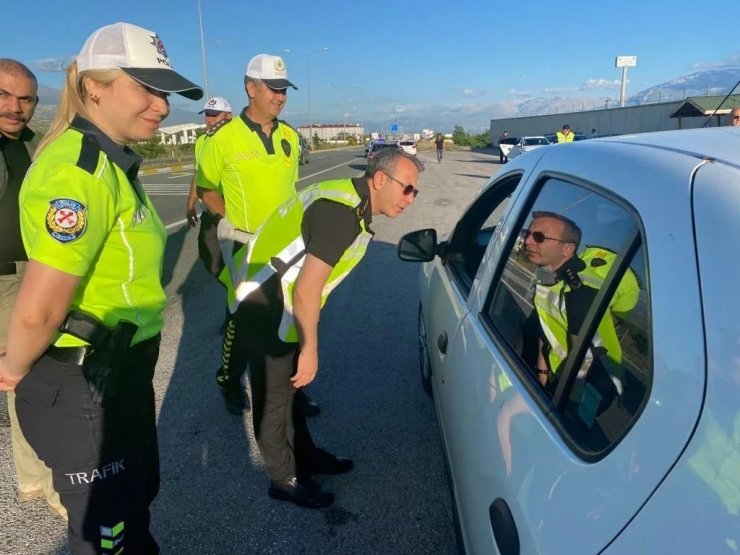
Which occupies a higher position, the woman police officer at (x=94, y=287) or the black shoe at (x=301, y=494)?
the woman police officer at (x=94, y=287)

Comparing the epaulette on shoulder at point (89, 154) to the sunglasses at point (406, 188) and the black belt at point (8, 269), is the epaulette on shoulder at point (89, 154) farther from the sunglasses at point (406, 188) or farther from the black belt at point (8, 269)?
the black belt at point (8, 269)

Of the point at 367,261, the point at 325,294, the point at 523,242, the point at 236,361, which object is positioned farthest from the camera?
the point at 367,261

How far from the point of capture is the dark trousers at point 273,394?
2.34m

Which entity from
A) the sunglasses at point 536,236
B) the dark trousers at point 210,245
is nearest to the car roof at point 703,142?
the sunglasses at point 536,236

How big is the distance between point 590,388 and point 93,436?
1.40 metres

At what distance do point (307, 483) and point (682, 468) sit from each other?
2.11 metres

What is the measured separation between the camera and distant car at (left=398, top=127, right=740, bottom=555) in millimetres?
812

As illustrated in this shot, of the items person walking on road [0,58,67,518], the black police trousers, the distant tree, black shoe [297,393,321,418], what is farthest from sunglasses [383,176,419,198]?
the distant tree

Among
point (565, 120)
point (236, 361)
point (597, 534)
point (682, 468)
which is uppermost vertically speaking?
point (565, 120)

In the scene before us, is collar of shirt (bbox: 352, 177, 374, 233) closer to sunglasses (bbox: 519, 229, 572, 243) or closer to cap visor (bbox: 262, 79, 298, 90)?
sunglasses (bbox: 519, 229, 572, 243)

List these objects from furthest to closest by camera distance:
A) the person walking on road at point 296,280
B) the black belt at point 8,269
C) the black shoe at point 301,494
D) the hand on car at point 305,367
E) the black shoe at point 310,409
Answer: the black shoe at point 310,409, the black shoe at point 301,494, the black belt at point 8,269, the hand on car at point 305,367, the person walking on road at point 296,280

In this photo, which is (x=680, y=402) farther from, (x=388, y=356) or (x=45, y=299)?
(x=388, y=356)

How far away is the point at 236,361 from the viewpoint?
327 cm

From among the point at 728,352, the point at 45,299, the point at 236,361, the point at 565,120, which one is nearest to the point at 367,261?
the point at 236,361
